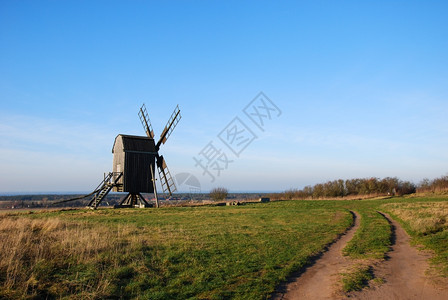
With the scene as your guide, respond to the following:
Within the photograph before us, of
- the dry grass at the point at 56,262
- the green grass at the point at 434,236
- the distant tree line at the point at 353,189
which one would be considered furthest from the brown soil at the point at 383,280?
the distant tree line at the point at 353,189

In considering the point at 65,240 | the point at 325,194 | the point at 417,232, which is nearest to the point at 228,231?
the point at 65,240

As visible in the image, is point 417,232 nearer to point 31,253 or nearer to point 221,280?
point 221,280

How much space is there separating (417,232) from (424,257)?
5541 millimetres

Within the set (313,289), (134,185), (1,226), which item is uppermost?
(134,185)

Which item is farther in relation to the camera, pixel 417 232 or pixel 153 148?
pixel 153 148

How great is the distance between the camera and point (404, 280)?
8992mm

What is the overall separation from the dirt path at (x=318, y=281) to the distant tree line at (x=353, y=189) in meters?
49.3

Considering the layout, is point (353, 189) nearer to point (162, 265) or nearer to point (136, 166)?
point (136, 166)

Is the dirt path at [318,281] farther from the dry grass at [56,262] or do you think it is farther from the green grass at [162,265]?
the dry grass at [56,262]

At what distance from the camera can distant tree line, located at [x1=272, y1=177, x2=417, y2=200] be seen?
5922 centimetres

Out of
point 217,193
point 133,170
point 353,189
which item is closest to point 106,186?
point 133,170

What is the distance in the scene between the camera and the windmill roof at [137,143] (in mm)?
37003

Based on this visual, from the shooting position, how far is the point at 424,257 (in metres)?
11.6

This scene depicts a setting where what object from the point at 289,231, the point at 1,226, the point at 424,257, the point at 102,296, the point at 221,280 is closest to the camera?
the point at 102,296
